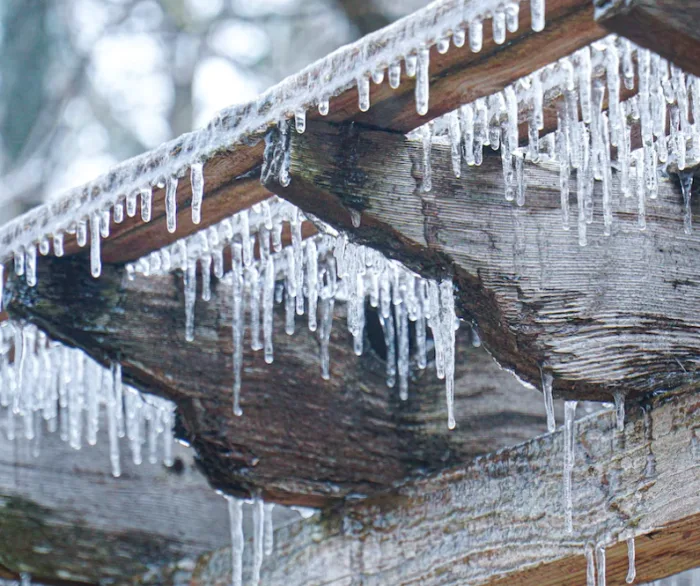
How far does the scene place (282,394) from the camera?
255 centimetres

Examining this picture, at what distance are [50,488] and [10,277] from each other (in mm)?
831

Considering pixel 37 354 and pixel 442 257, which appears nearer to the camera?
pixel 442 257

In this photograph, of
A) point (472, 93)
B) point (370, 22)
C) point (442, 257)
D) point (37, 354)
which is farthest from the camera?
point (370, 22)

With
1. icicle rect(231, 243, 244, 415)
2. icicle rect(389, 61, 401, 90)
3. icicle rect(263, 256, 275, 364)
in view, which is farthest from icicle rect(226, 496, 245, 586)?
icicle rect(389, 61, 401, 90)

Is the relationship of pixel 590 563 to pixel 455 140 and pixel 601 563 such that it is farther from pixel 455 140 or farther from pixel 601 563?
pixel 455 140

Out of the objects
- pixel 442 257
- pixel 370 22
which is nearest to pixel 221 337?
pixel 442 257

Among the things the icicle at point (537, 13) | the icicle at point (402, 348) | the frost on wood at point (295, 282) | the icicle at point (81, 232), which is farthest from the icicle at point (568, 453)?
the icicle at point (81, 232)

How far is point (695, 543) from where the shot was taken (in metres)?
1.95

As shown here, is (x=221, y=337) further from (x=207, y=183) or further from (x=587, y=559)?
(x=587, y=559)

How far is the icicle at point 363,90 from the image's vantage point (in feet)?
5.47

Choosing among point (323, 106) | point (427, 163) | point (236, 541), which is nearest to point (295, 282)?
point (427, 163)

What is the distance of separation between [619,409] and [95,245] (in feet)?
3.24

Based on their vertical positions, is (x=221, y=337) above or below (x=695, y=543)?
above

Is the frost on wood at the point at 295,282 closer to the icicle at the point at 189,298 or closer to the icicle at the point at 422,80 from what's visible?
the icicle at the point at 189,298
